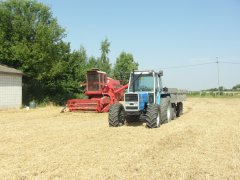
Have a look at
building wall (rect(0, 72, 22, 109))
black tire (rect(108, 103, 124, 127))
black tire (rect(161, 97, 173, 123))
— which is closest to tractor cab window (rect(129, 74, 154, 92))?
black tire (rect(161, 97, 173, 123))

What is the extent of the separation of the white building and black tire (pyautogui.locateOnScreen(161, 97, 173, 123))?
14.2 metres

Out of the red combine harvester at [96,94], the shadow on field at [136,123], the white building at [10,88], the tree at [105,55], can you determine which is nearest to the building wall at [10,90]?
the white building at [10,88]

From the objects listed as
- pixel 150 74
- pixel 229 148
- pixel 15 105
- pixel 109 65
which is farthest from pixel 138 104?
pixel 109 65

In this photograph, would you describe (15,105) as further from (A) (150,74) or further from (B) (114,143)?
(B) (114,143)

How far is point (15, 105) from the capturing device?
2658 centimetres

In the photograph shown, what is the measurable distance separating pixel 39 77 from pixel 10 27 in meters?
5.53

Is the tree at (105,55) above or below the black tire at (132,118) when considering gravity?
above

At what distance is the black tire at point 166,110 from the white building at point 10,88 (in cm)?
1422

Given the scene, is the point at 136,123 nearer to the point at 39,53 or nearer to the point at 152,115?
the point at 152,115

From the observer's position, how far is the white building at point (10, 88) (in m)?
25.1

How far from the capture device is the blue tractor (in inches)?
524

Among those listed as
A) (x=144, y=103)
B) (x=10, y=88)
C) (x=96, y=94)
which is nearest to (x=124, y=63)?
(x=10, y=88)

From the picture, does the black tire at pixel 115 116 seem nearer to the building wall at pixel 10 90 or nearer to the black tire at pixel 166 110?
the black tire at pixel 166 110

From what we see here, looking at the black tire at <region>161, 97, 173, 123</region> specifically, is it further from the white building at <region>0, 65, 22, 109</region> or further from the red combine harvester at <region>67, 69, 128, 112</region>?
the white building at <region>0, 65, 22, 109</region>
